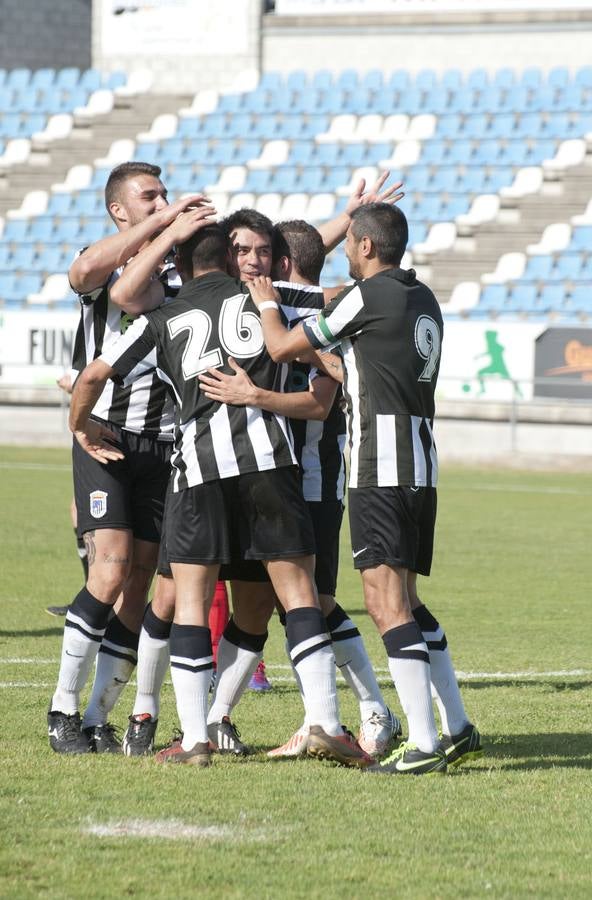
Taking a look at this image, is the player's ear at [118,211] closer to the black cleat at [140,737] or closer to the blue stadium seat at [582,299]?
the black cleat at [140,737]

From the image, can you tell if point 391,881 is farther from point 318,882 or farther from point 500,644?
point 500,644

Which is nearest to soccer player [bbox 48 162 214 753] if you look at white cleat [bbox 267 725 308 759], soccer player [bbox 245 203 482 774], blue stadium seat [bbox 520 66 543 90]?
white cleat [bbox 267 725 308 759]

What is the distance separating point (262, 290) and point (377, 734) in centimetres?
173

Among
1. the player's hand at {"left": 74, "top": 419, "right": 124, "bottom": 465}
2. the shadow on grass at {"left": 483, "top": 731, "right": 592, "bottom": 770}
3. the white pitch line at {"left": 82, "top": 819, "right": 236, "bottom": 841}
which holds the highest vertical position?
the player's hand at {"left": 74, "top": 419, "right": 124, "bottom": 465}

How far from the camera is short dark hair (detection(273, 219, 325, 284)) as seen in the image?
210 inches

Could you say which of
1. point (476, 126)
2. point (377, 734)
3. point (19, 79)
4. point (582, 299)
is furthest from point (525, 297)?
point (377, 734)

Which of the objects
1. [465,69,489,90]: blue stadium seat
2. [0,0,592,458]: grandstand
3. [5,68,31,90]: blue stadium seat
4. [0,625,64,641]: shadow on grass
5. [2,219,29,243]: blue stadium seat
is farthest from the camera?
[5,68,31,90]: blue stadium seat

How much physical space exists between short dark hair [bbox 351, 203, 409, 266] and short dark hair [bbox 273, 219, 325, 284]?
1.32 ft

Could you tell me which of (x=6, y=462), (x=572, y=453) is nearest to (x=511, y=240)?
(x=572, y=453)

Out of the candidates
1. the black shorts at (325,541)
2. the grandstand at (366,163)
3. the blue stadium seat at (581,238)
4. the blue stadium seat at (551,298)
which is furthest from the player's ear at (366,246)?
the blue stadium seat at (581,238)

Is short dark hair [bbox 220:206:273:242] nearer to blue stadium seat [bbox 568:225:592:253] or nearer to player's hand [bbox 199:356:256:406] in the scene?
player's hand [bbox 199:356:256:406]

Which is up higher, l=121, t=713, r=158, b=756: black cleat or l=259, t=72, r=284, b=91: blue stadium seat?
l=259, t=72, r=284, b=91: blue stadium seat

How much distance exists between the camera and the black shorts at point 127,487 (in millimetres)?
5301

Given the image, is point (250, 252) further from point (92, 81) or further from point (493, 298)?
point (92, 81)
